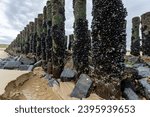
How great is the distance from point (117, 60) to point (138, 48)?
1850 cm

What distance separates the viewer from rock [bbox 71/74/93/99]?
10.1m

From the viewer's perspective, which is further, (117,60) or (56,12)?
(56,12)

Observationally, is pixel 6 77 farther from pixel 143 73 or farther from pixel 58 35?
pixel 143 73

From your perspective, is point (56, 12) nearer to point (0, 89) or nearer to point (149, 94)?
point (0, 89)

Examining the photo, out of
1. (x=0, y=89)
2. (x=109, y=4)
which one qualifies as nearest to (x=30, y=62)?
(x=0, y=89)

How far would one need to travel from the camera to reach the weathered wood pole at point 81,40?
13.0 meters

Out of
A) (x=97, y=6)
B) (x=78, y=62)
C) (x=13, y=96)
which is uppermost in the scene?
(x=97, y=6)

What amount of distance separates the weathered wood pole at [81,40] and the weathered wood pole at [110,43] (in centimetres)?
252

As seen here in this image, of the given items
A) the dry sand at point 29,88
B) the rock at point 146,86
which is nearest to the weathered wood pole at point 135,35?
the dry sand at point 29,88

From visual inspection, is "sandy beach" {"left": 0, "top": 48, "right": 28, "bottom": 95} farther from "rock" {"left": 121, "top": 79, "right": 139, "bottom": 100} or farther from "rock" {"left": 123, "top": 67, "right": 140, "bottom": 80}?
"rock" {"left": 123, "top": 67, "right": 140, "bottom": 80}

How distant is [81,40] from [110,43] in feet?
10.3

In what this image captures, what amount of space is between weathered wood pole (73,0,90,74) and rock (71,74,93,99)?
7.55ft

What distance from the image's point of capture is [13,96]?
10547mm

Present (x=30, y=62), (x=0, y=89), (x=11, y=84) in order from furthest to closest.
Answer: (x=30, y=62) < (x=11, y=84) < (x=0, y=89)
